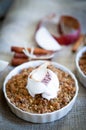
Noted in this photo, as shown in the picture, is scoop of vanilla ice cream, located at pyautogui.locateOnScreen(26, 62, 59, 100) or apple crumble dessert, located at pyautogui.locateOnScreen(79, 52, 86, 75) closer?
scoop of vanilla ice cream, located at pyautogui.locateOnScreen(26, 62, 59, 100)

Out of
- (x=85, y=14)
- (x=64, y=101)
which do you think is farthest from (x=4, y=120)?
(x=85, y=14)

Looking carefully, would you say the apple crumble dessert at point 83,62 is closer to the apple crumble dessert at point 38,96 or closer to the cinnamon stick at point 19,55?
the apple crumble dessert at point 38,96

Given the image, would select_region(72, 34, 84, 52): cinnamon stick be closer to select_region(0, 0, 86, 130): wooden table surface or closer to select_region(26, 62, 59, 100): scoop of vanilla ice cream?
select_region(0, 0, 86, 130): wooden table surface

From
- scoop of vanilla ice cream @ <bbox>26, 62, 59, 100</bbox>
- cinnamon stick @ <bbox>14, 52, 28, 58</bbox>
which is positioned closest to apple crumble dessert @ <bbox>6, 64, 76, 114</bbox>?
scoop of vanilla ice cream @ <bbox>26, 62, 59, 100</bbox>

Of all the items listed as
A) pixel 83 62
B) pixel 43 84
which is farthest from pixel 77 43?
pixel 43 84

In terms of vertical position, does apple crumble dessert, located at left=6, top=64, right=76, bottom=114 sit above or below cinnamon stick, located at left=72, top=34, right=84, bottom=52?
above

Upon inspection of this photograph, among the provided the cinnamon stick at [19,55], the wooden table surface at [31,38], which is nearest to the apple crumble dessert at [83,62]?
the wooden table surface at [31,38]

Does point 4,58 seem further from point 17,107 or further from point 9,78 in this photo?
point 17,107

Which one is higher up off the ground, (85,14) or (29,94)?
(29,94)
